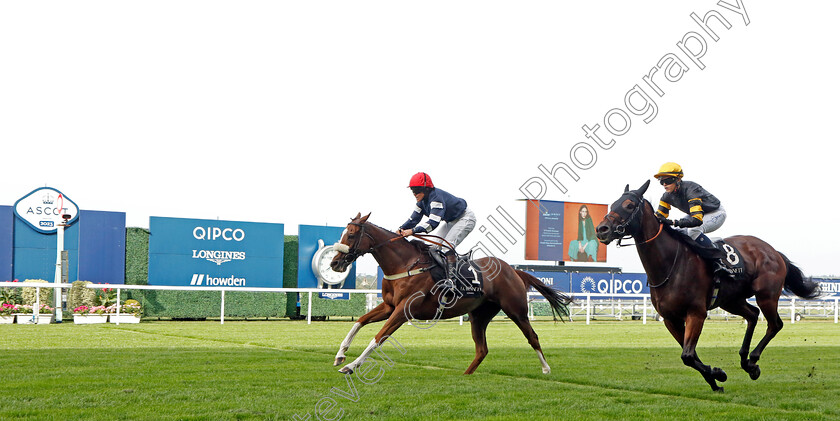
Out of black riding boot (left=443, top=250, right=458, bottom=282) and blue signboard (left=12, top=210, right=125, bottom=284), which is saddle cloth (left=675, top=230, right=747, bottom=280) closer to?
black riding boot (left=443, top=250, right=458, bottom=282)

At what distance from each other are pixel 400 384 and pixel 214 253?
54.4ft

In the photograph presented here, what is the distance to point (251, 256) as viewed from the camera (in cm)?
2286

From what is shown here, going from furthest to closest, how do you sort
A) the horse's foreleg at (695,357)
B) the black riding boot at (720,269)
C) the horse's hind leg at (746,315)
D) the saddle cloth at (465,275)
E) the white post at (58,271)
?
the white post at (58,271) → the saddle cloth at (465,275) → the horse's hind leg at (746,315) → the black riding boot at (720,269) → the horse's foreleg at (695,357)

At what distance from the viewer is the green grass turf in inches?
207

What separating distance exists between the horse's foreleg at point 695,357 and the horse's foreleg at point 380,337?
8.13 ft

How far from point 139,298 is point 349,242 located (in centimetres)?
1438

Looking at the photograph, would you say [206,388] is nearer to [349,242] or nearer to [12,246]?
[349,242]


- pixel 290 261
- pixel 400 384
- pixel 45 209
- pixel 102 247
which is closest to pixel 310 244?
pixel 290 261

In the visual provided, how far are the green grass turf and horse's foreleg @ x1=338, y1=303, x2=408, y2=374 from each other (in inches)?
5.0

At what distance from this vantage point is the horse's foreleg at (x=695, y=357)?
620cm

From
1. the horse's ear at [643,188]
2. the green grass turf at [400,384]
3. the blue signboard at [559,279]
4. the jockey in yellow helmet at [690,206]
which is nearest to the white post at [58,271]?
the green grass turf at [400,384]

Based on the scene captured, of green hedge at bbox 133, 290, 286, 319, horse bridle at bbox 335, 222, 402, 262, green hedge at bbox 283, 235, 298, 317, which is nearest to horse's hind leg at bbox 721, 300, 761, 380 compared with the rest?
horse bridle at bbox 335, 222, 402, 262

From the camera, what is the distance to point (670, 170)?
713 centimetres

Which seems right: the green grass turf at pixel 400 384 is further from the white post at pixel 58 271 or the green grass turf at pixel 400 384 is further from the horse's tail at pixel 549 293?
the white post at pixel 58 271
